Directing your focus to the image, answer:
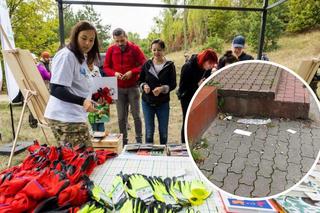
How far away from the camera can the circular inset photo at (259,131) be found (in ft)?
2.91

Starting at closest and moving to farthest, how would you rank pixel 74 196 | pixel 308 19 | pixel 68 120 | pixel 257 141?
pixel 257 141, pixel 74 196, pixel 68 120, pixel 308 19

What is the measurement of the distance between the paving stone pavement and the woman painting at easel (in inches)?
36.0

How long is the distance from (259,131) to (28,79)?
2.08 metres

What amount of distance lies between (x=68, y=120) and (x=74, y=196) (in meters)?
0.67

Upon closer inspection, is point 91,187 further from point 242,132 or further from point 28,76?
point 28,76

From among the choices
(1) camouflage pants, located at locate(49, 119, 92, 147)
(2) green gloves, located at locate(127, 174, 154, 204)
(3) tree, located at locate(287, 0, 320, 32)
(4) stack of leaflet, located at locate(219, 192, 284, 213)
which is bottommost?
(2) green gloves, located at locate(127, 174, 154, 204)

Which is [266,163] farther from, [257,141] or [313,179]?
[313,179]

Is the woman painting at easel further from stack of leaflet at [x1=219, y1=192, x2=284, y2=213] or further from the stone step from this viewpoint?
stack of leaflet at [x1=219, y1=192, x2=284, y2=213]

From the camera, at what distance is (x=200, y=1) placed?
11383mm

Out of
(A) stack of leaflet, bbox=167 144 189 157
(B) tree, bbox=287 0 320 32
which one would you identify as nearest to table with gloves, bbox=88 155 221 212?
(A) stack of leaflet, bbox=167 144 189 157

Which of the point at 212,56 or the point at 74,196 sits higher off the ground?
the point at 212,56

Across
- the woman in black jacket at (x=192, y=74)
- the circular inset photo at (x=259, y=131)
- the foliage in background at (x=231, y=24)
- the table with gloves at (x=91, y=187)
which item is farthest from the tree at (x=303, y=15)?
the circular inset photo at (x=259, y=131)

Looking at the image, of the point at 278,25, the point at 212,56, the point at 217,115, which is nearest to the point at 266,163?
the point at 217,115

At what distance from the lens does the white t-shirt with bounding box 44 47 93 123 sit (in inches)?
64.5
